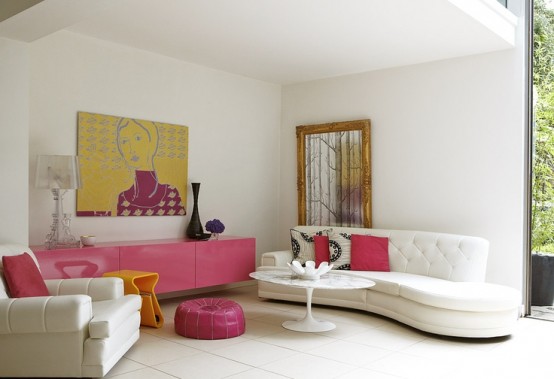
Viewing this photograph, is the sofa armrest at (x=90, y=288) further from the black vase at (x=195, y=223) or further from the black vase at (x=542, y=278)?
the black vase at (x=542, y=278)

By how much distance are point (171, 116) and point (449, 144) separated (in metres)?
3.13

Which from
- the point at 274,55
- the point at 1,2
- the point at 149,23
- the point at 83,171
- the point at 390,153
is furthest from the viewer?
the point at 390,153

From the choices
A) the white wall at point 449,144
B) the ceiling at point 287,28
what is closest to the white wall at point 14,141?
the ceiling at point 287,28

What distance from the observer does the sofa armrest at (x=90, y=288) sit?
4.02m

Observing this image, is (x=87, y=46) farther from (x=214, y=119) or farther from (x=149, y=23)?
(x=214, y=119)

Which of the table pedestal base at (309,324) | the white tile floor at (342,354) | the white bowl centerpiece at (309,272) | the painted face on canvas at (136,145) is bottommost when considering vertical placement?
the white tile floor at (342,354)

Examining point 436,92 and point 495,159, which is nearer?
point 495,159

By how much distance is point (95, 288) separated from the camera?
404cm

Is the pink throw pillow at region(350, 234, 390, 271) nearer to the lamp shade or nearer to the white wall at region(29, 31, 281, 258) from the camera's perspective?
the white wall at region(29, 31, 281, 258)

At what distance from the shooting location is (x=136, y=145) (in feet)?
19.0

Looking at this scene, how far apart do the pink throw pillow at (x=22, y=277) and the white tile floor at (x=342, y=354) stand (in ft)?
2.58

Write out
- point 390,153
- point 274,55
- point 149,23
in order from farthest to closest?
point 390,153 < point 274,55 < point 149,23

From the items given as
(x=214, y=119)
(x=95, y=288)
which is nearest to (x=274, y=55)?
(x=214, y=119)

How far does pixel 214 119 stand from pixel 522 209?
3634 millimetres
